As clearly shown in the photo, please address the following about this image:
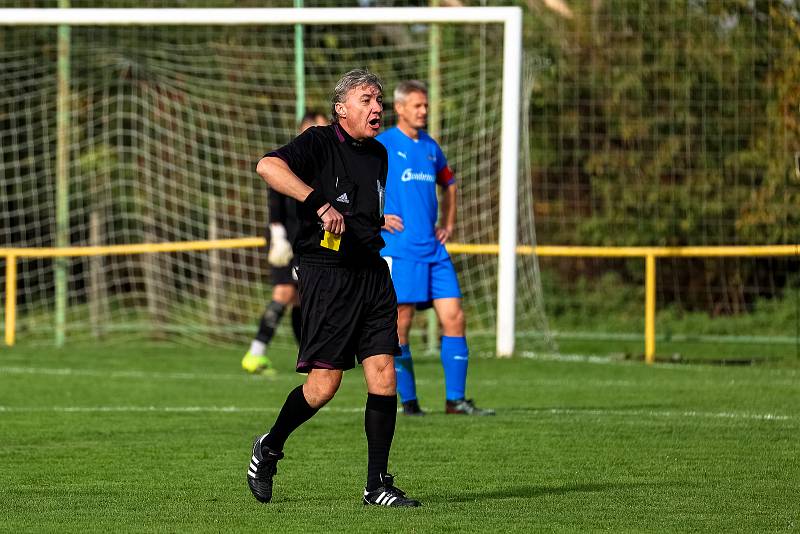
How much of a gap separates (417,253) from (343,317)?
3460mm

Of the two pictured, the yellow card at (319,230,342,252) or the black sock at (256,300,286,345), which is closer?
the yellow card at (319,230,342,252)

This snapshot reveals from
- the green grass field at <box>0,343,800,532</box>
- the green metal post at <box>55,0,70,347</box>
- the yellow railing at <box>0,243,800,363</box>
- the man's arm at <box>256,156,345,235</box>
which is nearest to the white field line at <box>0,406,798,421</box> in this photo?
the green grass field at <box>0,343,800,532</box>

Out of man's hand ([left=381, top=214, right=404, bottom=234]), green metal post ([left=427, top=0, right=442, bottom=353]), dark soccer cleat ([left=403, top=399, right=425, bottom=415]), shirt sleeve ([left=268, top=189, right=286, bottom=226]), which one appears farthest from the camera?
green metal post ([left=427, top=0, right=442, bottom=353])

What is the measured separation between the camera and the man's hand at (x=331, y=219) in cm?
581

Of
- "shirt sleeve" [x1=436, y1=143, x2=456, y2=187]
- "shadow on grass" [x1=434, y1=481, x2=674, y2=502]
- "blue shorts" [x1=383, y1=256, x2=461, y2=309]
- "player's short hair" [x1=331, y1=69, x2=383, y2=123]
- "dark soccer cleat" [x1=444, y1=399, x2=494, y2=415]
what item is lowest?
"dark soccer cleat" [x1=444, y1=399, x2=494, y2=415]

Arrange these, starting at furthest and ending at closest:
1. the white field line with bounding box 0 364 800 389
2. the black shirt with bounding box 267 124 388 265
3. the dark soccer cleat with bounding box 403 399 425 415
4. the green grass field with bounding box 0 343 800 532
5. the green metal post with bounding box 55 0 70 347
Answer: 1. the green metal post with bounding box 55 0 70 347
2. the white field line with bounding box 0 364 800 389
3. the dark soccer cleat with bounding box 403 399 425 415
4. the black shirt with bounding box 267 124 388 265
5. the green grass field with bounding box 0 343 800 532

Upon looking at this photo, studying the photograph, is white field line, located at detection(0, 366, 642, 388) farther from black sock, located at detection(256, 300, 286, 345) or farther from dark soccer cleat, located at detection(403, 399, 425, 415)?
dark soccer cleat, located at detection(403, 399, 425, 415)

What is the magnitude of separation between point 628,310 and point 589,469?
11.3 metres

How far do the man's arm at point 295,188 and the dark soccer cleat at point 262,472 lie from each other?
1.08 meters

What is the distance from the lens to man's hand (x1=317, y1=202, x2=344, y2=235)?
19.1 feet

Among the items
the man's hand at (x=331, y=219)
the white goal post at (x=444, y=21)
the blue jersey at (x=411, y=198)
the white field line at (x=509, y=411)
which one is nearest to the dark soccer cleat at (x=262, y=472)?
the man's hand at (x=331, y=219)

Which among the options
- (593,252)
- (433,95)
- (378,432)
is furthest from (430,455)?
(433,95)

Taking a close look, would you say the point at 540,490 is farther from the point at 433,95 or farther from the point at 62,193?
the point at 62,193

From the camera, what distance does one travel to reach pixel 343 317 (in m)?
6.23
